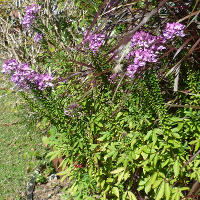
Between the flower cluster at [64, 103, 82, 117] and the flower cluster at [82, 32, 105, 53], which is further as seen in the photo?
the flower cluster at [64, 103, 82, 117]

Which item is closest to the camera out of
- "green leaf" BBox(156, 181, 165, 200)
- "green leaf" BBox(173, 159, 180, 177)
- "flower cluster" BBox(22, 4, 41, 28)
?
"green leaf" BBox(173, 159, 180, 177)

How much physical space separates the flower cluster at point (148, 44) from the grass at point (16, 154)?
104 inches

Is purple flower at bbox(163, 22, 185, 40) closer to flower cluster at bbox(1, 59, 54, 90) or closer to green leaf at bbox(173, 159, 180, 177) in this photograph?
green leaf at bbox(173, 159, 180, 177)

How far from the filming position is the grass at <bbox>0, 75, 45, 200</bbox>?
151 inches

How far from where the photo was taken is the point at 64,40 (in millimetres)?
4262

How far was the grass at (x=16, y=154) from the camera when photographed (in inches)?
151

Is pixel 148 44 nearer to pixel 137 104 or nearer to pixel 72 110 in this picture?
pixel 137 104

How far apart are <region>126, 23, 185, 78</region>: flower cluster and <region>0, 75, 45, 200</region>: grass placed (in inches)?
104

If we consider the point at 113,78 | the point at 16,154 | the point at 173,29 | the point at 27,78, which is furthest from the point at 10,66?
the point at 16,154

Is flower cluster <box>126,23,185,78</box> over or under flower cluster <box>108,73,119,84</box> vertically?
over

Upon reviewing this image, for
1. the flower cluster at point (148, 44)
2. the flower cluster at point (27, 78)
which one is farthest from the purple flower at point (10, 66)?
the flower cluster at point (148, 44)

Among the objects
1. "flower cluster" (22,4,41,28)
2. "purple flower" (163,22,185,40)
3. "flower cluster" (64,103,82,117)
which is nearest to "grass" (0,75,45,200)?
"flower cluster" (22,4,41,28)

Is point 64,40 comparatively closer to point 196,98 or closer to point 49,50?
point 49,50

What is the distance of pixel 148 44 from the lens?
1774 millimetres
